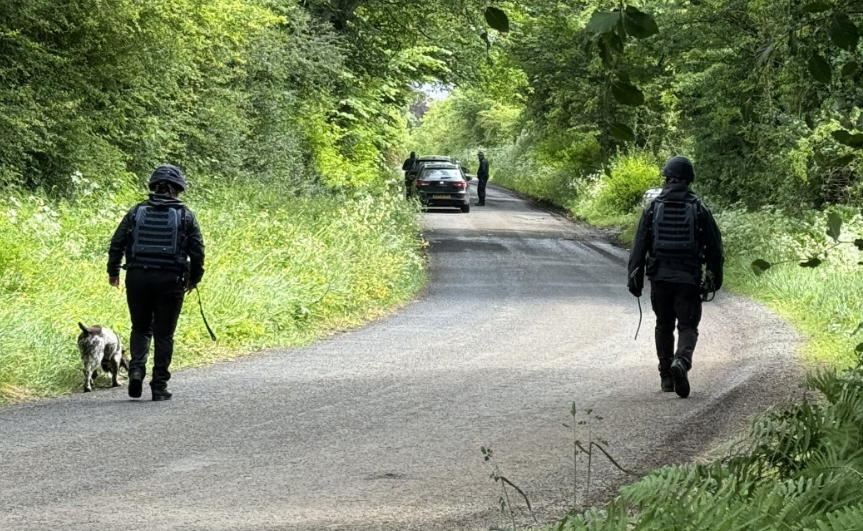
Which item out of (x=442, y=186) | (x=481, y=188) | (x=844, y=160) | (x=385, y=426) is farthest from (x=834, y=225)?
(x=481, y=188)

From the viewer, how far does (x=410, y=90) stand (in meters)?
42.0

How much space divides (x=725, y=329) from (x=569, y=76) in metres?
30.2

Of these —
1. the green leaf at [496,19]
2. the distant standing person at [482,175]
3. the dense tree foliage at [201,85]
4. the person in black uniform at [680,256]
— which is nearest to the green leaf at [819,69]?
the green leaf at [496,19]

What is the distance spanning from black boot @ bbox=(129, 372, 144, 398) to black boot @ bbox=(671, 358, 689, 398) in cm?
441

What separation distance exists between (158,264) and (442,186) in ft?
115

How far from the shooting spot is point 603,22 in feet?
11.5

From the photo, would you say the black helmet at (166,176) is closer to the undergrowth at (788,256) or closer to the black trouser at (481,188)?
the undergrowth at (788,256)

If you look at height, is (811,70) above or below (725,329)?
above

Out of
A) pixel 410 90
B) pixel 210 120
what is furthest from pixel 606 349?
pixel 410 90

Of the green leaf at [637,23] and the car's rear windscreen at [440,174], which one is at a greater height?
the green leaf at [637,23]

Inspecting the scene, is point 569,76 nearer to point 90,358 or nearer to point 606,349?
point 606,349

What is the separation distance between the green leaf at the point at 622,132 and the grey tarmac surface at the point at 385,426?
137 inches

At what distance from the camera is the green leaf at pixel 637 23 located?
11.8ft

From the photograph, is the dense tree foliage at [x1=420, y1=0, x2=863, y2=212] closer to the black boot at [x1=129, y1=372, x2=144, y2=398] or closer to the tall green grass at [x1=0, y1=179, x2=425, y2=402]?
the tall green grass at [x1=0, y1=179, x2=425, y2=402]
